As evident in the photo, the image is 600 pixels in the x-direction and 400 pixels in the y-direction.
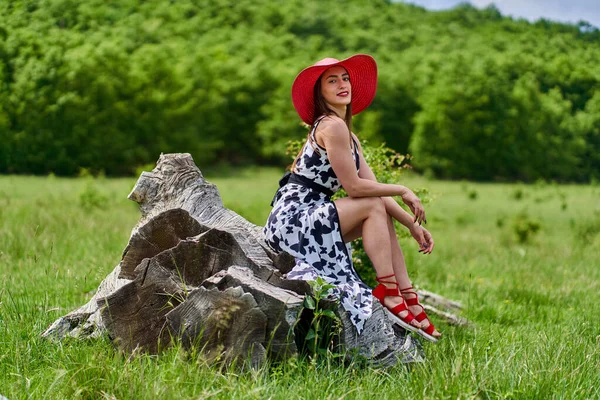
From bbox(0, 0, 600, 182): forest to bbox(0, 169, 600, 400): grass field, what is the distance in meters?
6.82

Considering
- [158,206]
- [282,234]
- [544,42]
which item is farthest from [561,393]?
[544,42]

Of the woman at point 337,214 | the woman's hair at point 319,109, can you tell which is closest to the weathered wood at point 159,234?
the woman at point 337,214

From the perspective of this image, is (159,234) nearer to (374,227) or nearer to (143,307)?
(143,307)

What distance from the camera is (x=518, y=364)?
400 centimetres

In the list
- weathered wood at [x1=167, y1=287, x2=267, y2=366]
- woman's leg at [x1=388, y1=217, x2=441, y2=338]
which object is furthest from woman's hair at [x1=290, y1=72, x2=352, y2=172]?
weathered wood at [x1=167, y1=287, x2=267, y2=366]

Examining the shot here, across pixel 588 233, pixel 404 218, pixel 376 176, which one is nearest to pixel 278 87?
pixel 588 233

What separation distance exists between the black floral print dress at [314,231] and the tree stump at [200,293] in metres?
0.10

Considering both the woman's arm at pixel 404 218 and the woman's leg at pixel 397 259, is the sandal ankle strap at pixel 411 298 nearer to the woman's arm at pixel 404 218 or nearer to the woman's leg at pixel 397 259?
the woman's leg at pixel 397 259

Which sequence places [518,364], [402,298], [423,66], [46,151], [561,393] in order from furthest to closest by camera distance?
[423,66], [46,151], [402,298], [518,364], [561,393]

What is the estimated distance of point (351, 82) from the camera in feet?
17.1

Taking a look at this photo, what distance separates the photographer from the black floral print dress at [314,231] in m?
4.58

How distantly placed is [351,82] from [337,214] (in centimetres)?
113

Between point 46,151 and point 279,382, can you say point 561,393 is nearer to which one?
point 279,382

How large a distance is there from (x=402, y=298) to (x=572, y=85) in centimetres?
3205
